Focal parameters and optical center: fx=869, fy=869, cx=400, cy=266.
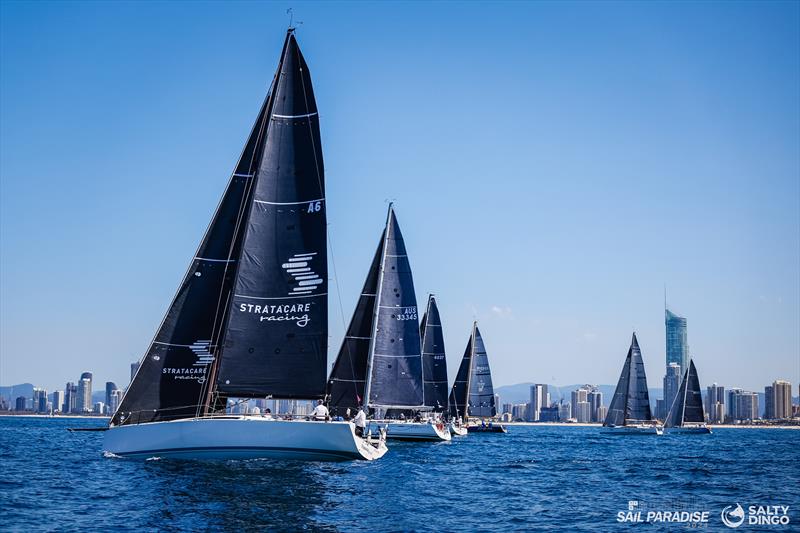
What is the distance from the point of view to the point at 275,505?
20047mm

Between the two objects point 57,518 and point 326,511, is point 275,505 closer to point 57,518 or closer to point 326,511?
point 326,511

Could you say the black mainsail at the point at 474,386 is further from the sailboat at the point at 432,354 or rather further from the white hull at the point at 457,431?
the sailboat at the point at 432,354

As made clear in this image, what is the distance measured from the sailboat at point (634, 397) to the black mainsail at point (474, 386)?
21.7 metres

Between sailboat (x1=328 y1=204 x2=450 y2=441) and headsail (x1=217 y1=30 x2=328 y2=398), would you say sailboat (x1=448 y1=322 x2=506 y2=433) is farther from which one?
headsail (x1=217 y1=30 x2=328 y2=398)

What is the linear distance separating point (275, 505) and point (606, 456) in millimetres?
31682

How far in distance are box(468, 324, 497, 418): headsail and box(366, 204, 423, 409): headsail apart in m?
29.0

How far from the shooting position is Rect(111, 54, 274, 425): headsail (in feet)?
89.5

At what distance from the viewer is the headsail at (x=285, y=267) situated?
27734 mm

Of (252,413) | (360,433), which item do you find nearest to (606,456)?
(360,433)

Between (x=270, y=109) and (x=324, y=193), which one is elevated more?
(x=270, y=109)

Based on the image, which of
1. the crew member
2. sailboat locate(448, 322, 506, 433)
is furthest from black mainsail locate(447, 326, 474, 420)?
the crew member

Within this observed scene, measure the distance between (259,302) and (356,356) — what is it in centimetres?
2018

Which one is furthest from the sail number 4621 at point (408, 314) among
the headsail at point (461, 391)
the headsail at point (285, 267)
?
the headsail at point (461, 391)

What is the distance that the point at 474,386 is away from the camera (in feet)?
263
